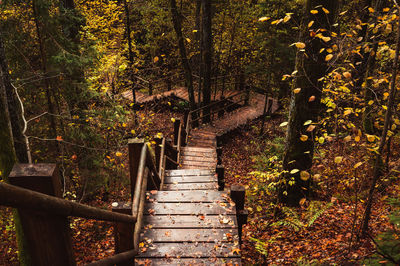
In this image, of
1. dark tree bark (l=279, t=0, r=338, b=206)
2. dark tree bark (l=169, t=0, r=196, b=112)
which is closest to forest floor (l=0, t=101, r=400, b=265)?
dark tree bark (l=279, t=0, r=338, b=206)

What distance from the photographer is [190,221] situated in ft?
14.3

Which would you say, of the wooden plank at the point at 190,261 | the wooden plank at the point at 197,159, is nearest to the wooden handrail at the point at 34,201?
the wooden plank at the point at 190,261

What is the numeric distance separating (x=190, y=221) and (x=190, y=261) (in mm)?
A: 841

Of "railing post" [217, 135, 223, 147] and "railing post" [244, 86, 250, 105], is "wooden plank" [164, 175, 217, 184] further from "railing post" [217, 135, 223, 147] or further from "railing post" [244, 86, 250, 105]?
"railing post" [244, 86, 250, 105]

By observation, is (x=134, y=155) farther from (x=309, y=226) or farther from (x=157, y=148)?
(x=309, y=226)

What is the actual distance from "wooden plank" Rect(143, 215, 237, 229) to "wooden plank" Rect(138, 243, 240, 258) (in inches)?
15.8

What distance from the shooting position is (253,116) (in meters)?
18.3

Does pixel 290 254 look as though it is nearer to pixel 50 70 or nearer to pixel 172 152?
pixel 172 152

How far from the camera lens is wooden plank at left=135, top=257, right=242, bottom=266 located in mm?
3500

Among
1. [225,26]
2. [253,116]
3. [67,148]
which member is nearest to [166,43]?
[225,26]

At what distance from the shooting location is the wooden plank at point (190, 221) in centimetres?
421

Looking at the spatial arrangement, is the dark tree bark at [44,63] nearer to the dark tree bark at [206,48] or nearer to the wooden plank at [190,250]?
the dark tree bark at [206,48]

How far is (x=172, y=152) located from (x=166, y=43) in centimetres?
1540

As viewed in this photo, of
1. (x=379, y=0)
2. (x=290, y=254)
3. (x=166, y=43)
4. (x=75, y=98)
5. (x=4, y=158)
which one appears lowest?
(x=290, y=254)
